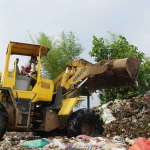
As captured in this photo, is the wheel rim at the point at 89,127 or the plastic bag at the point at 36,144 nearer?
the plastic bag at the point at 36,144

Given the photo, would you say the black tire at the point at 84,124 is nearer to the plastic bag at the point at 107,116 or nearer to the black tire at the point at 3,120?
the black tire at the point at 3,120

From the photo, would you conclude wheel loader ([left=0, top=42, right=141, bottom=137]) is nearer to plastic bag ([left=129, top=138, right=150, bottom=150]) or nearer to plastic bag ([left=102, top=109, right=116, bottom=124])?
plastic bag ([left=129, top=138, right=150, bottom=150])

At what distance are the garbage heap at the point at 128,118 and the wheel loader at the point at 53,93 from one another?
2.53 m

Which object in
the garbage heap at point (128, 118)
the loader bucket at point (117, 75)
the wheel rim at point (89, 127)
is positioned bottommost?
the wheel rim at point (89, 127)

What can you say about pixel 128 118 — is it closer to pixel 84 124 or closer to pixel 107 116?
pixel 107 116

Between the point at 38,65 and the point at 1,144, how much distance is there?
2043mm

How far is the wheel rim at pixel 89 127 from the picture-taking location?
8188 mm

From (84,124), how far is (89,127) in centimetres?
18

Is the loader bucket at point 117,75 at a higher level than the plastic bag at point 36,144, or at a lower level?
higher

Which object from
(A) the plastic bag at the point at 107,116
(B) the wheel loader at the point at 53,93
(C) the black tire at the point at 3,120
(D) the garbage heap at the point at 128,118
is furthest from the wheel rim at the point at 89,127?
(A) the plastic bag at the point at 107,116

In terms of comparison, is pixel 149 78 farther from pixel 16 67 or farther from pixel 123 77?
pixel 16 67

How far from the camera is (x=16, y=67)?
305 inches

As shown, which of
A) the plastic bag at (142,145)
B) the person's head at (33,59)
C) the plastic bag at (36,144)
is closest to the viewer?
the plastic bag at (142,145)

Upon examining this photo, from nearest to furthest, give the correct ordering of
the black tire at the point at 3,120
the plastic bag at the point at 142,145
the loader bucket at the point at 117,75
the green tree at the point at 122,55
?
the plastic bag at the point at 142,145
the black tire at the point at 3,120
the loader bucket at the point at 117,75
the green tree at the point at 122,55
